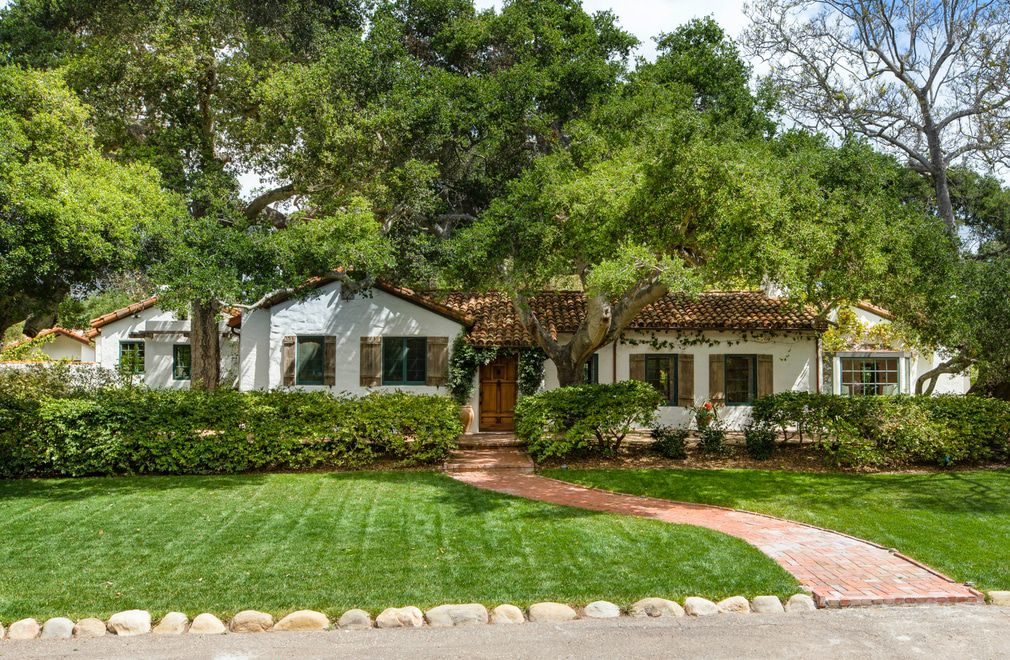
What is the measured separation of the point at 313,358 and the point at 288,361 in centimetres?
66

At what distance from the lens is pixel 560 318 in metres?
19.3

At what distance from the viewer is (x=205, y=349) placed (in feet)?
56.5

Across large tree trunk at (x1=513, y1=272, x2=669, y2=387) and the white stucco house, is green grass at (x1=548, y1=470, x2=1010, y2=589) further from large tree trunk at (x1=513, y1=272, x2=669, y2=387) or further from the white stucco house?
the white stucco house

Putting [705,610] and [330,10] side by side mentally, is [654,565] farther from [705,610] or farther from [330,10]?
[330,10]

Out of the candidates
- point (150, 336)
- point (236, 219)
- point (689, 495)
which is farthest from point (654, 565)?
point (150, 336)

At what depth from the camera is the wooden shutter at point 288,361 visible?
61.2ft

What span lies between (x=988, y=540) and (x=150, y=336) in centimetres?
2201

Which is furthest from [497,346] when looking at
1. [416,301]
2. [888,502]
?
[888,502]

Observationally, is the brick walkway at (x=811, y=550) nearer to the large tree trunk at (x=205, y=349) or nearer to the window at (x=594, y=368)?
the window at (x=594, y=368)

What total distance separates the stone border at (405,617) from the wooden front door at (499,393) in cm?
1212

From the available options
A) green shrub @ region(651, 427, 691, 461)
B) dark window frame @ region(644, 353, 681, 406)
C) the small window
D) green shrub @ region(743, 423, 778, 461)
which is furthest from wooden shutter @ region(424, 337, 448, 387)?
green shrub @ region(743, 423, 778, 461)

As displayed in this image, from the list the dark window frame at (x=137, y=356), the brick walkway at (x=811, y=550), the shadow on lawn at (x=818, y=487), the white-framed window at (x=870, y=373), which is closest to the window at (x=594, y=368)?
the shadow on lawn at (x=818, y=487)

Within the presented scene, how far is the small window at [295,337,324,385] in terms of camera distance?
18.9 meters

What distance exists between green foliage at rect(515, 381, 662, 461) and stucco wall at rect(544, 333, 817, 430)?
4.64 m
